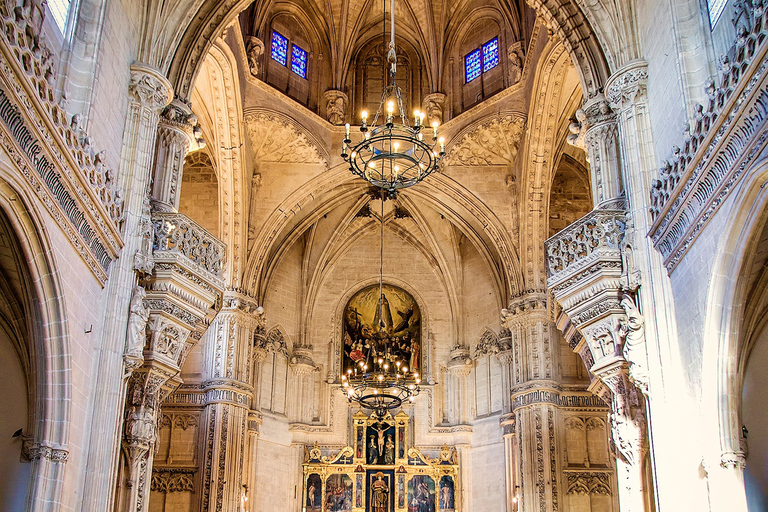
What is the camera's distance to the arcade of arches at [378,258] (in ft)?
31.2

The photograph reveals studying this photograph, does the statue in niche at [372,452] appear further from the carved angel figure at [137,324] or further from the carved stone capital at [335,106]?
the carved angel figure at [137,324]

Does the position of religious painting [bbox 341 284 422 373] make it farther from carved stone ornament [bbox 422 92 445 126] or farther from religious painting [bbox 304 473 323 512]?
carved stone ornament [bbox 422 92 445 126]

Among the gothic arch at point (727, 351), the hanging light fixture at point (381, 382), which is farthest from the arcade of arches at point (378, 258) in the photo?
the hanging light fixture at point (381, 382)

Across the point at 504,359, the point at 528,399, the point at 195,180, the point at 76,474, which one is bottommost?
the point at 76,474

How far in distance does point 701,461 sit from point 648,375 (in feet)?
4.89

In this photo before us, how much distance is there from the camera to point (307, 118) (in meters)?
21.1

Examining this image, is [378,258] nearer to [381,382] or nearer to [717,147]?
[381,382]

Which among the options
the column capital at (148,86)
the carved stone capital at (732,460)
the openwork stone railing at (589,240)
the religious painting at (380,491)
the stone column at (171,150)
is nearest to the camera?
the carved stone capital at (732,460)

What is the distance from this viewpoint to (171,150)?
44.8 ft

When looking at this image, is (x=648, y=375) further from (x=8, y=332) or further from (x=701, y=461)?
(x=8, y=332)

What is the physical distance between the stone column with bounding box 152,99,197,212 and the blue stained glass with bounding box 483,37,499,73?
33.0 ft

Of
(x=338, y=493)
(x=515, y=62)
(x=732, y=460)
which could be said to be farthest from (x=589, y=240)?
(x=338, y=493)

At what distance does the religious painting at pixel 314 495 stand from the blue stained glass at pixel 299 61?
10.9m

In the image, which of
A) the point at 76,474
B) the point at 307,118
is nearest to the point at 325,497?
the point at 307,118
